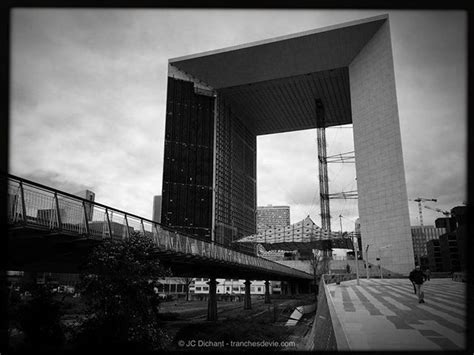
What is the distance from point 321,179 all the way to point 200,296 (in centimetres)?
4026

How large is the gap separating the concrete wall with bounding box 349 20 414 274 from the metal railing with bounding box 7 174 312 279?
4443 centimetres

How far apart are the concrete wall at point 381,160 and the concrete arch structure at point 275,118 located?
0.16 m

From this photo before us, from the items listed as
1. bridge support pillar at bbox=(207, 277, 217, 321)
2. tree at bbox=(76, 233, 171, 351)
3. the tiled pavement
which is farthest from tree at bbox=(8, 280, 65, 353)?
bridge support pillar at bbox=(207, 277, 217, 321)

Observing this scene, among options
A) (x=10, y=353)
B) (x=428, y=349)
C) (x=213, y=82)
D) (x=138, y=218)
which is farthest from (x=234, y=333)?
(x=213, y=82)

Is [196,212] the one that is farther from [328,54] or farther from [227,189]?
[328,54]

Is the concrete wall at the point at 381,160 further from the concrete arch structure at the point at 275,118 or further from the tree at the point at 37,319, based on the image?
the tree at the point at 37,319

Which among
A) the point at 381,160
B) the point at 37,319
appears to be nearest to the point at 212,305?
the point at 37,319

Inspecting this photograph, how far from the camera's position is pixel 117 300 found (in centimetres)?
1298

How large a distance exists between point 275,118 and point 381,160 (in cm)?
4630

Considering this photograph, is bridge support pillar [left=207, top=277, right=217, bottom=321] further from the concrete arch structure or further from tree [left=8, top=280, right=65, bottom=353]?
the concrete arch structure

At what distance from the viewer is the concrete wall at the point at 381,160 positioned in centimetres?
5744

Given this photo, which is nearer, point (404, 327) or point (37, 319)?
point (404, 327)

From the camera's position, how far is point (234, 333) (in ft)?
90.0

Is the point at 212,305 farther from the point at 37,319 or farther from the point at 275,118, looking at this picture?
the point at 275,118
